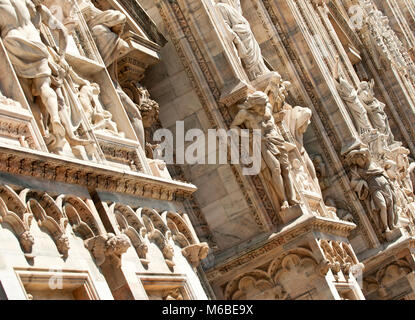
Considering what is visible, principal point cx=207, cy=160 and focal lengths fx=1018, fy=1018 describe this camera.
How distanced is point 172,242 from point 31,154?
2665 millimetres

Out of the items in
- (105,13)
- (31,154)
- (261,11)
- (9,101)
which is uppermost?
(261,11)

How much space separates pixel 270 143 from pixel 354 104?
526cm

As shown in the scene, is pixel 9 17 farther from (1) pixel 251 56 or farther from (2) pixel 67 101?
(1) pixel 251 56

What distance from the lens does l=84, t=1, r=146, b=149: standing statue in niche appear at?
37.7ft

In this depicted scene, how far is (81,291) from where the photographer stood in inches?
336

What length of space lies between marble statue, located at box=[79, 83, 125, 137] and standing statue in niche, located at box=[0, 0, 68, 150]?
3.65 feet

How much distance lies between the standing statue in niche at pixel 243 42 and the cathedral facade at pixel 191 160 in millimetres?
25

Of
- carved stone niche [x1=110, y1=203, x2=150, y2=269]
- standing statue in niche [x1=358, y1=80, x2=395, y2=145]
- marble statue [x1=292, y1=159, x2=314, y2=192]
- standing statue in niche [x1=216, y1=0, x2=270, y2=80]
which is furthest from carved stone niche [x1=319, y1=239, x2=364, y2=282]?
standing statue in niche [x1=358, y1=80, x2=395, y2=145]

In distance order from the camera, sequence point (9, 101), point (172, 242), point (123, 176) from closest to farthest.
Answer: point (9, 101) → point (123, 176) → point (172, 242)

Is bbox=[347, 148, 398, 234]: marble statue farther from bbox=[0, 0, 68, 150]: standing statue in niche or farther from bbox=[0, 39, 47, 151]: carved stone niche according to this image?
bbox=[0, 39, 47, 151]: carved stone niche

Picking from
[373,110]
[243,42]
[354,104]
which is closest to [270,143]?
[243,42]

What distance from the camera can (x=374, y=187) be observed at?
1650cm

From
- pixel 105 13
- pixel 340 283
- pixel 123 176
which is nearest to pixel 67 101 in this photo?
pixel 123 176

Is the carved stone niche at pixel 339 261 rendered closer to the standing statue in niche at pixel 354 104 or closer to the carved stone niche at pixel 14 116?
the standing statue in niche at pixel 354 104
